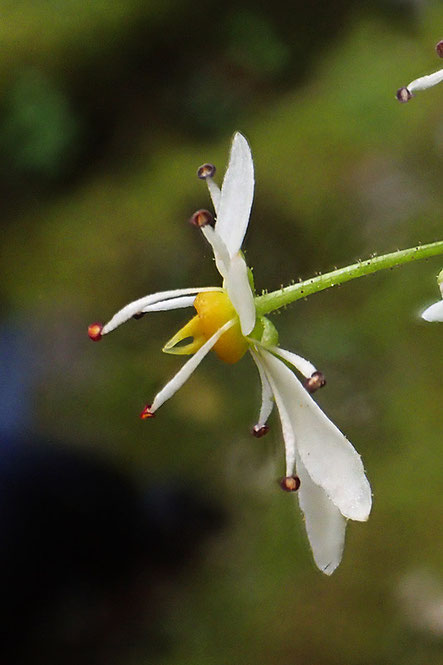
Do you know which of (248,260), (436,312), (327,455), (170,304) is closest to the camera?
(436,312)

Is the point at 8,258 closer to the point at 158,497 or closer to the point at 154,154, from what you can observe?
the point at 154,154

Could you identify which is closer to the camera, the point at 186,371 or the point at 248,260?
the point at 186,371

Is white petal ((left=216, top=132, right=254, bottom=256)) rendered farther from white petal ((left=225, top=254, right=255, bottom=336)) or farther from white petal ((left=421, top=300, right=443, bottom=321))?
white petal ((left=421, top=300, right=443, bottom=321))

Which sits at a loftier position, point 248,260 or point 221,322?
point 221,322

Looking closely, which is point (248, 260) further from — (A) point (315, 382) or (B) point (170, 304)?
(A) point (315, 382)

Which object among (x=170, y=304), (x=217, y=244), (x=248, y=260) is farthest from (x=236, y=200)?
(x=248, y=260)

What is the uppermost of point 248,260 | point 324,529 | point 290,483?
point 290,483

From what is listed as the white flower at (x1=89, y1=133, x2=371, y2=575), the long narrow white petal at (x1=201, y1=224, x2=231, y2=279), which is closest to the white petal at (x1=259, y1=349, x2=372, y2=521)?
the white flower at (x1=89, y1=133, x2=371, y2=575)

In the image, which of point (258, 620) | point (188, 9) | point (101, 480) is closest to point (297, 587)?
point (258, 620)
